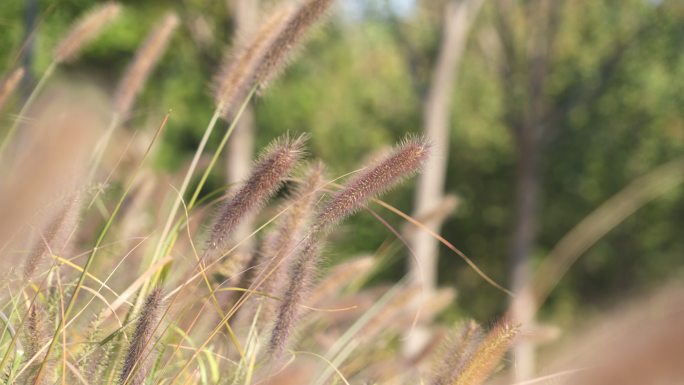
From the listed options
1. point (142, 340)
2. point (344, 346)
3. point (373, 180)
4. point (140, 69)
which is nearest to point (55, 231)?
point (142, 340)

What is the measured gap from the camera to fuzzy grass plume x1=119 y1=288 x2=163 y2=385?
1.42 metres

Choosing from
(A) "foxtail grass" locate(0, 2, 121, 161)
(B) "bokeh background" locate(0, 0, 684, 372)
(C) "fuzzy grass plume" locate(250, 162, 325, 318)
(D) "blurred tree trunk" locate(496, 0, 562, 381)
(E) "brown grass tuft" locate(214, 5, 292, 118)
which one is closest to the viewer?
(C) "fuzzy grass plume" locate(250, 162, 325, 318)

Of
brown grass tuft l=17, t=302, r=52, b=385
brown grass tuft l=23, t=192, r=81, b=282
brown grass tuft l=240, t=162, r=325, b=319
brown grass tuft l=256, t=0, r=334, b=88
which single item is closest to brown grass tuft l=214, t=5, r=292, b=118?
brown grass tuft l=256, t=0, r=334, b=88

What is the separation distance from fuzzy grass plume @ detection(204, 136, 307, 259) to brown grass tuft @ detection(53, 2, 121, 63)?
40.6 inches

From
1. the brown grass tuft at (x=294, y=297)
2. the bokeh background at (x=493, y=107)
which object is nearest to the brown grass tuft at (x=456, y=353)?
the brown grass tuft at (x=294, y=297)

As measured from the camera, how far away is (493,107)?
17281 mm

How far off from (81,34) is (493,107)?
15174mm

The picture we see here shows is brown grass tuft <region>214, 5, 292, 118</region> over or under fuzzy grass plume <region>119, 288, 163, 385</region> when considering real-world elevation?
over

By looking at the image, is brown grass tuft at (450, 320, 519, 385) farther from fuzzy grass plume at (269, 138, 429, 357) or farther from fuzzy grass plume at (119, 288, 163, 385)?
fuzzy grass plume at (119, 288, 163, 385)

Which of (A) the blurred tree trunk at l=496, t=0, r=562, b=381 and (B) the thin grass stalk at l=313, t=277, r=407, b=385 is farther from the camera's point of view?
(A) the blurred tree trunk at l=496, t=0, r=562, b=381

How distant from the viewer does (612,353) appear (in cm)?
65

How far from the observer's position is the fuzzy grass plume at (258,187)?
5.08ft

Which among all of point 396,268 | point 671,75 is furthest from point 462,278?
point 671,75

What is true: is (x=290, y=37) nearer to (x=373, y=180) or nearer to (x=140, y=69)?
(x=373, y=180)
